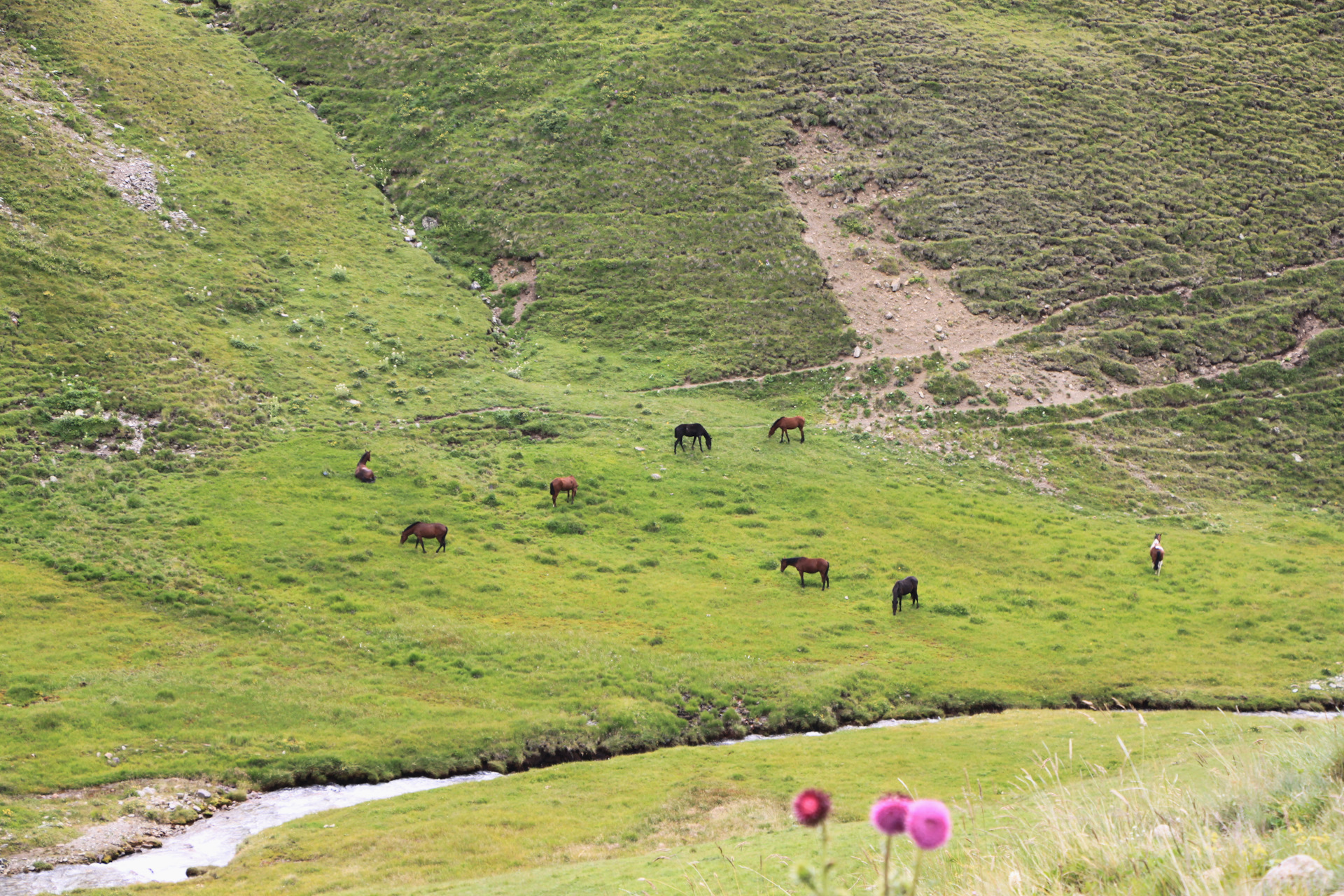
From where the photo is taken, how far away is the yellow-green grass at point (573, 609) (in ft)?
90.1

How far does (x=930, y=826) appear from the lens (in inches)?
136

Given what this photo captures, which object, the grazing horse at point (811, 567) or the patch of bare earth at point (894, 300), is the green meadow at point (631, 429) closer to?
the grazing horse at point (811, 567)

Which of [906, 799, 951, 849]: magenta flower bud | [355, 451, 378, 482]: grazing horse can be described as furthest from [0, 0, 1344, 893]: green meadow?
[906, 799, 951, 849]: magenta flower bud

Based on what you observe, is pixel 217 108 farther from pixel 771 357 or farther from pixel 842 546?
pixel 842 546

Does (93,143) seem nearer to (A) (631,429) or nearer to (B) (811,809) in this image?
(A) (631,429)

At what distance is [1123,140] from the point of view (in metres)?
68.2

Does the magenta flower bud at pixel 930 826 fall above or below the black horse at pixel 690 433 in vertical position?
below

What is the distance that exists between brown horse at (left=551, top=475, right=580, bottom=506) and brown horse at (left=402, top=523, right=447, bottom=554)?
215 inches

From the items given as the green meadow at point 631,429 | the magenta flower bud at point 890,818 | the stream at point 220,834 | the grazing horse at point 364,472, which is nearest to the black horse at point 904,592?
the green meadow at point 631,429

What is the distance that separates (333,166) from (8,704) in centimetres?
4942

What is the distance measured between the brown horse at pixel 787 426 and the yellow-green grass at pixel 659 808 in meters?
21.2

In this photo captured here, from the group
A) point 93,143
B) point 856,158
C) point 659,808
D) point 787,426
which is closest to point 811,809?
point 659,808

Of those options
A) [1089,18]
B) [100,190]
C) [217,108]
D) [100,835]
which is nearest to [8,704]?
[100,835]

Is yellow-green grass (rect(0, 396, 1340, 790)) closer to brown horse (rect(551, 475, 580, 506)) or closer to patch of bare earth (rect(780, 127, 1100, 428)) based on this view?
brown horse (rect(551, 475, 580, 506))
